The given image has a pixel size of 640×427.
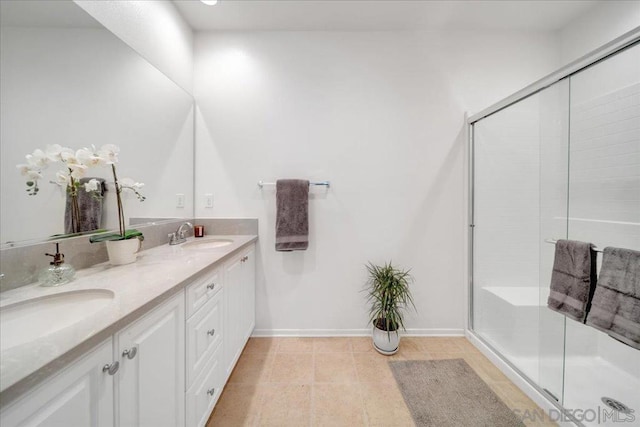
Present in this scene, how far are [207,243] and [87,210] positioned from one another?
2.39 ft

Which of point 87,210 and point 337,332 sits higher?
point 87,210

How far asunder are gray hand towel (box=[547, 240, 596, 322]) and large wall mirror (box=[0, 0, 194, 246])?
232 cm

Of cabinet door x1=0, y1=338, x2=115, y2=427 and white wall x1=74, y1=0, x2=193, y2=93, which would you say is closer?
cabinet door x1=0, y1=338, x2=115, y2=427

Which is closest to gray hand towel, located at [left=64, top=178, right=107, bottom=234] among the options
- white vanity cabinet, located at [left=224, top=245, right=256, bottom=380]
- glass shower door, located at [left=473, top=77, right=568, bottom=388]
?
white vanity cabinet, located at [left=224, top=245, right=256, bottom=380]

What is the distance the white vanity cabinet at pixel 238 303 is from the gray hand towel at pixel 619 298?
69.7 inches

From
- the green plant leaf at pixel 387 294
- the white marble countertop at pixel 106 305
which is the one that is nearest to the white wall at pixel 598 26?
the green plant leaf at pixel 387 294

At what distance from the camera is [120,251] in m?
1.07

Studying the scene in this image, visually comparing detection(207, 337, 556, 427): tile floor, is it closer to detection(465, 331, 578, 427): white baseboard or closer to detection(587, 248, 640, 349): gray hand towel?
detection(465, 331, 578, 427): white baseboard

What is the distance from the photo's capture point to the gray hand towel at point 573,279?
44.2 inches

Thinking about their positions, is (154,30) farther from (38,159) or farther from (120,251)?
(120,251)

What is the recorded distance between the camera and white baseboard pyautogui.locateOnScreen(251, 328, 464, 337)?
1.96m

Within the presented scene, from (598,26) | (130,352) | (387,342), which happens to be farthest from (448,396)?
(598,26)

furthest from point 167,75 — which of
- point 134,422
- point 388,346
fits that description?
point 388,346

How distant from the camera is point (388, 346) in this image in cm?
173
